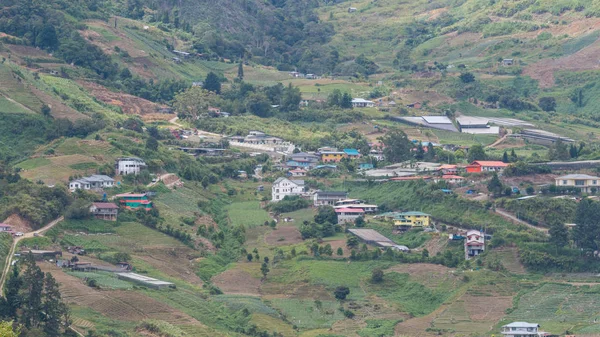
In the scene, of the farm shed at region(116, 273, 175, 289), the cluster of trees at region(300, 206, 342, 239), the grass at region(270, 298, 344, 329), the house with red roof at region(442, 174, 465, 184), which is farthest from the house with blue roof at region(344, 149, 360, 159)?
the farm shed at region(116, 273, 175, 289)

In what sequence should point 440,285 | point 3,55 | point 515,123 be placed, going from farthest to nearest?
point 515,123 → point 3,55 → point 440,285

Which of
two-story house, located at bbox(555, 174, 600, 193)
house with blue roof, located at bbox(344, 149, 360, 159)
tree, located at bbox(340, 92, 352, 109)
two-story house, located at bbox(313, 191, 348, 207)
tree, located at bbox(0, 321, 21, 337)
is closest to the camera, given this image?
tree, located at bbox(0, 321, 21, 337)

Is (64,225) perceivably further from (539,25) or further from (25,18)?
(539,25)

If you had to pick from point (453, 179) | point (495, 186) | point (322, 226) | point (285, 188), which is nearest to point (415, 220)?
point (495, 186)

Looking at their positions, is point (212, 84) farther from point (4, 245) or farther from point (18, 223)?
point (4, 245)

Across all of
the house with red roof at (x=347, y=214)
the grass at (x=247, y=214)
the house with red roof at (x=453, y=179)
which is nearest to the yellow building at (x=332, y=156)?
the grass at (x=247, y=214)

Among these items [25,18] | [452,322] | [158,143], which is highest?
[25,18]

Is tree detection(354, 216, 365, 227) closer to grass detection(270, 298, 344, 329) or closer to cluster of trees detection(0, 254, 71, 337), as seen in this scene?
grass detection(270, 298, 344, 329)

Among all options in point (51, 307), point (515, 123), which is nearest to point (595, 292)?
point (51, 307)
